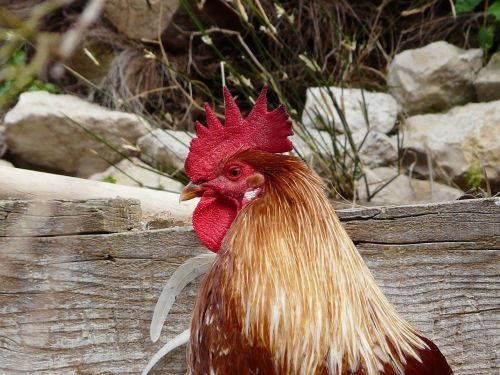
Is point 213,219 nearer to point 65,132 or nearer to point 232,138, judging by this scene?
point 232,138

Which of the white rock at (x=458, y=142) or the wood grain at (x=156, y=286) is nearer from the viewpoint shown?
the wood grain at (x=156, y=286)

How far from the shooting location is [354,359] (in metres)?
1.14

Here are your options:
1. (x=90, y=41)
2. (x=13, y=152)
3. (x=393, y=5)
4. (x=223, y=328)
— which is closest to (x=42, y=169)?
(x=13, y=152)

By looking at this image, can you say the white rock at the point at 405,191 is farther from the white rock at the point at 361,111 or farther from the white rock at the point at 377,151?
the white rock at the point at 361,111

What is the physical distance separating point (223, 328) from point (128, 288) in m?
0.41

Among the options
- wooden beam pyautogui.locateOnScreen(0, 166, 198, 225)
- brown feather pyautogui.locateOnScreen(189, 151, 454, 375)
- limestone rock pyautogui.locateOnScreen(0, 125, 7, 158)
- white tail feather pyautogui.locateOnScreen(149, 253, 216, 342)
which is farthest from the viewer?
limestone rock pyautogui.locateOnScreen(0, 125, 7, 158)

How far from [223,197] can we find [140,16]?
228 cm

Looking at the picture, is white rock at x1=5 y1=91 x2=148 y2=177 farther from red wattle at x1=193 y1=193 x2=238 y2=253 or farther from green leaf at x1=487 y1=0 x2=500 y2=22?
red wattle at x1=193 y1=193 x2=238 y2=253


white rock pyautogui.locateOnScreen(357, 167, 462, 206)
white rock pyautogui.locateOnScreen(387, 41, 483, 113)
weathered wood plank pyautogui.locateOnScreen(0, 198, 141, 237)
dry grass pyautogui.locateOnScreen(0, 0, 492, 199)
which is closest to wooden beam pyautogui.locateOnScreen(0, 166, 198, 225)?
weathered wood plank pyautogui.locateOnScreen(0, 198, 141, 237)

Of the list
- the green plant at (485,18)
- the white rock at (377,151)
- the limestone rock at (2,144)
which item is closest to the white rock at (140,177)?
the limestone rock at (2,144)

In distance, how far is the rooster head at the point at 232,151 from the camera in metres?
1.22

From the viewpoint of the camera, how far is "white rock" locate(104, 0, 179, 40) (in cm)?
325

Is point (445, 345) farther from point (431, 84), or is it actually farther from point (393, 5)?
point (393, 5)

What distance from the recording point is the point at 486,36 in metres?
2.95
